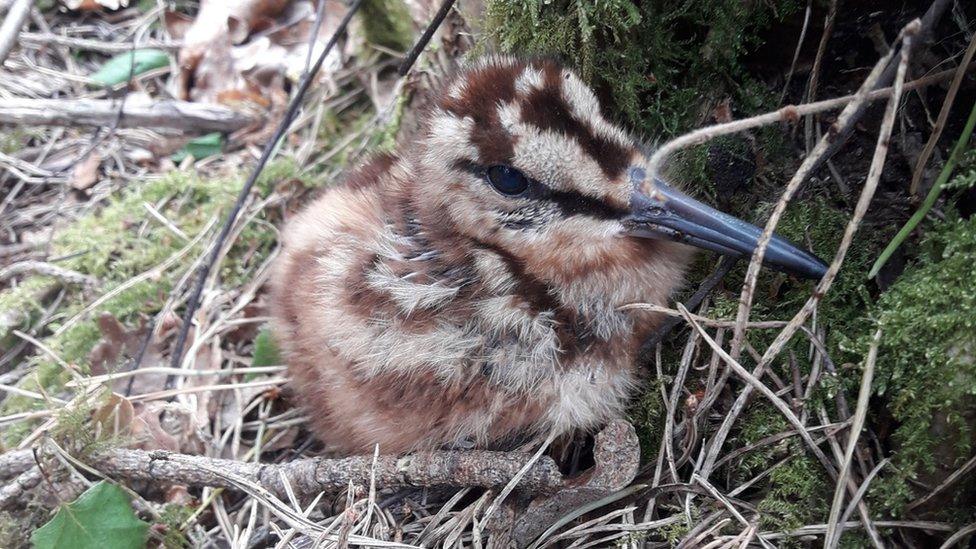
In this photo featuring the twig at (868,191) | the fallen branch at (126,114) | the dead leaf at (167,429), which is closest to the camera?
the twig at (868,191)

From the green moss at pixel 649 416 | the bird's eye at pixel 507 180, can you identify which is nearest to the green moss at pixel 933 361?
the green moss at pixel 649 416

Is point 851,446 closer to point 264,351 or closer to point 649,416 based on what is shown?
point 649,416

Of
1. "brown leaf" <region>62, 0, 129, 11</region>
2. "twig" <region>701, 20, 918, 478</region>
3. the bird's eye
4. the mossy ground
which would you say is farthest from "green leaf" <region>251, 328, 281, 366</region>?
"brown leaf" <region>62, 0, 129, 11</region>

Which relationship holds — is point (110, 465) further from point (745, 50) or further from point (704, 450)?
point (745, 50)

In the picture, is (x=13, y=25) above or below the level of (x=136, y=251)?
above

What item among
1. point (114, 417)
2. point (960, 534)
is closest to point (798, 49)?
point (960, 534)

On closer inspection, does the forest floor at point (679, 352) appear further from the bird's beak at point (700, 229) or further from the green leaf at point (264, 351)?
the bird's beak at point (700, 229)

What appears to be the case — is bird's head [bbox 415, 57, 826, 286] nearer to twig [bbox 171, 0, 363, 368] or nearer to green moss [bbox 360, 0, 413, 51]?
twig [bbox 171, 0, 363, 368]
